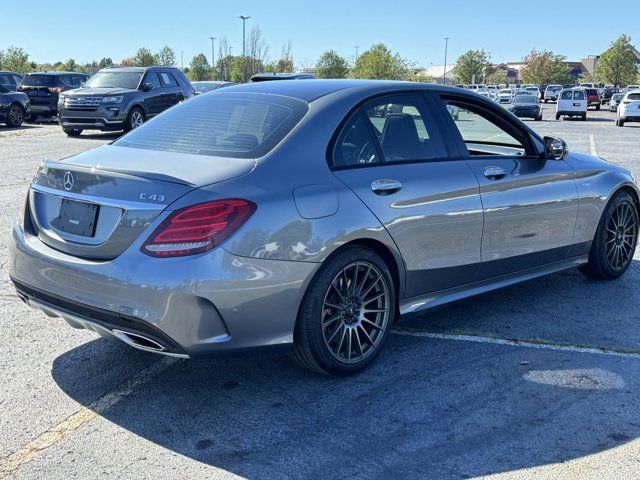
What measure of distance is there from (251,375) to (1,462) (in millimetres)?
1393

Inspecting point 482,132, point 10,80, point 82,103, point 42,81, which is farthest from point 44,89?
point 482,132

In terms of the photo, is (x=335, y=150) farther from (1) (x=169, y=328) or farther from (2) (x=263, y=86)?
(1) (x=169, y=328)

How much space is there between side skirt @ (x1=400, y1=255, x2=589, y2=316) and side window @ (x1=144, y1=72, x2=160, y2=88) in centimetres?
1597

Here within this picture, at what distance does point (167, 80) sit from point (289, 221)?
17.7m

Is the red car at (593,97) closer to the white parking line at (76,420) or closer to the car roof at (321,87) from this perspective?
the car roof at (321,87)

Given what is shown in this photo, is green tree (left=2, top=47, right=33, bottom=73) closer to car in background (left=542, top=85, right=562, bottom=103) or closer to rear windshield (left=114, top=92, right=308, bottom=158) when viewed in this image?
car in background (left=542, top=85, right=562, bottom=103)

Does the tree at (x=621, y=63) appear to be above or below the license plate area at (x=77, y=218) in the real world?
above

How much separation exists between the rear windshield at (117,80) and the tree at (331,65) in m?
A: 51.9

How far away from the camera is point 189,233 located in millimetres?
3336

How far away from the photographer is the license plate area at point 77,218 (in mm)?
3562

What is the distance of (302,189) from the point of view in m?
3.68

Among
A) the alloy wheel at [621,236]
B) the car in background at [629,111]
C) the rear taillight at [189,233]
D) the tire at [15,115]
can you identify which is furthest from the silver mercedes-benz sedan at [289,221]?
the car in background at [629,111]

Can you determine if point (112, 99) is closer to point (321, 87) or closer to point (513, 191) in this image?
point (321, 87)

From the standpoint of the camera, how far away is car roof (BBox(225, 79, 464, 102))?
4301mm
